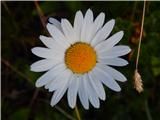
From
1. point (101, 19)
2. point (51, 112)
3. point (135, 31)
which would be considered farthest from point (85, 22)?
point (51, 112)

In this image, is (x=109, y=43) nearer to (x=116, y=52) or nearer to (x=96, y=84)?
(x=116, y=52)

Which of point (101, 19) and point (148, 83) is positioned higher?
point (101, 19)

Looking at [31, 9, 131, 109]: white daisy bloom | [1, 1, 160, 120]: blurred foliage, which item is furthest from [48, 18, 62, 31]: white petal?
[1, 1, 160, 120]: blurred foliage

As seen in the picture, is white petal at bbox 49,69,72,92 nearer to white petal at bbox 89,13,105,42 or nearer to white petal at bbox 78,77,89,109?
white petal at bbox 78,77,89,109

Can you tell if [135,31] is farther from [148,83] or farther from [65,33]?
[65,33]

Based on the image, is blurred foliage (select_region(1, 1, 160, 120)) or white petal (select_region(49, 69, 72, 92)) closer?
white petal (select_region(49, 69, 72, 92))

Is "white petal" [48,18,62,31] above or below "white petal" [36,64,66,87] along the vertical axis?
above

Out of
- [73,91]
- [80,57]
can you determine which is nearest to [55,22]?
[80,57]
